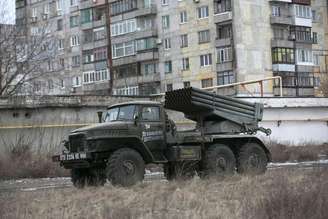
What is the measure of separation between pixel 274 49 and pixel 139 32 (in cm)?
1816

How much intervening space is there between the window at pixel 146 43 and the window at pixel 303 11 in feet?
58.9

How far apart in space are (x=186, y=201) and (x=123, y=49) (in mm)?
73497

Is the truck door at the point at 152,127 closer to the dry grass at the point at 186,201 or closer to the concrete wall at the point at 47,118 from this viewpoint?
the dry grass at the point at 186,201

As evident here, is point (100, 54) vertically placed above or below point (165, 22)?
below

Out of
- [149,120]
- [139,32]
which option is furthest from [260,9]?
[149,120]

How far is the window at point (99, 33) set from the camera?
90.1 meters

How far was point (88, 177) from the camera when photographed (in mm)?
20344

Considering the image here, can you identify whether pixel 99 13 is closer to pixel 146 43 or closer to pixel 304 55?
pixel 146 43

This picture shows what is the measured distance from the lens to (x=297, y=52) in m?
78.1

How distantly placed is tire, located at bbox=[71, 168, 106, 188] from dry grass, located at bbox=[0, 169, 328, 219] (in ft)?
5.35

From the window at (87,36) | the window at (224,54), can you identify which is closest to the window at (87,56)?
the window at (87,36)

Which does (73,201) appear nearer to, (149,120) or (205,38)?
(149,120)

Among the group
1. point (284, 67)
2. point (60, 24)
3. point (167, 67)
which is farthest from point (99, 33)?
point (284, 67)

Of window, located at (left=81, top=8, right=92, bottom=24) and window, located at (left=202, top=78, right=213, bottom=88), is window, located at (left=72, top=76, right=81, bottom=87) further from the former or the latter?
window, located at (left=202, top=78, right=213, bottom=88)
